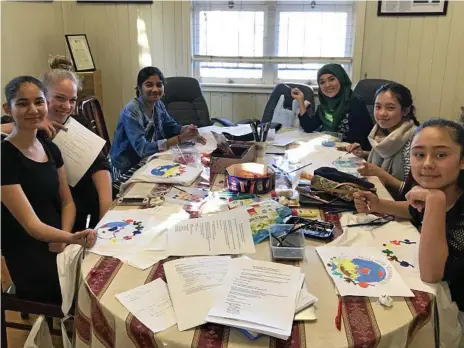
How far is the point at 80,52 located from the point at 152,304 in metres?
3.12

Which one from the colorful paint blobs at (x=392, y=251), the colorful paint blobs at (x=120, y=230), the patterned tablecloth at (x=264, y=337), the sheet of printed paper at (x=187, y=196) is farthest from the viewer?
the sheet of printed paper at (x=187, y=196)

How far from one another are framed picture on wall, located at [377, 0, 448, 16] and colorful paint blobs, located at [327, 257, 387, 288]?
9.51ft

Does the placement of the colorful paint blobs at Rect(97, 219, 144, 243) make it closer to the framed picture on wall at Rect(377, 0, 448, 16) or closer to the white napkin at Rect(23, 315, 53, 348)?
the white napkin at Rect(23, 315, 53, 348)

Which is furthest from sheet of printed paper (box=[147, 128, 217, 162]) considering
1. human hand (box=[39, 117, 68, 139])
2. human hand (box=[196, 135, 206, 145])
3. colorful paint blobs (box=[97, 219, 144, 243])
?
colorful paint blobs (box=[97, 219, 144, 243])

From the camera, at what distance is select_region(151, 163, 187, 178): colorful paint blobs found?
6.51ft

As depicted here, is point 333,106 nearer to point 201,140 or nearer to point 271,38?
point 201,140

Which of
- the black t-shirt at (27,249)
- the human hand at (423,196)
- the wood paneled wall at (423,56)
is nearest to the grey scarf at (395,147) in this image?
the human hand at (423,196)

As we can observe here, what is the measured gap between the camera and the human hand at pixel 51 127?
72.0 inches

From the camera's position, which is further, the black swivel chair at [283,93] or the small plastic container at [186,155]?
the black swivel chair at [283,93]

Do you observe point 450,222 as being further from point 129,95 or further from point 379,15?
point 129,95

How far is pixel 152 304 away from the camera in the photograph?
1079 mm

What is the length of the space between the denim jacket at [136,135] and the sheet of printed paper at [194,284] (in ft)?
4.19

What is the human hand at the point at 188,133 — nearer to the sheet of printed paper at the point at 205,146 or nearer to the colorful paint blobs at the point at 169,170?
the sheet of printed paper at the point at 205,146

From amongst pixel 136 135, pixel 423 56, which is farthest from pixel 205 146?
pixel 423 56
